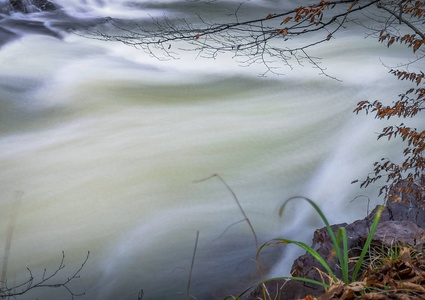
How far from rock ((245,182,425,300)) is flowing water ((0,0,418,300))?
103 cm

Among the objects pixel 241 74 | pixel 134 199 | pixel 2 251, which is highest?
pixel 241 74

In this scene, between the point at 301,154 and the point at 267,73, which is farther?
the point at 267,73

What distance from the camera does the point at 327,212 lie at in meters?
5.79

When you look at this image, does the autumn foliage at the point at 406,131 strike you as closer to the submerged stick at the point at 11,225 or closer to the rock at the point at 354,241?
the rock at the point at 354,241

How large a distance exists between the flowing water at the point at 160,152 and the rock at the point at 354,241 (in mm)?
1028

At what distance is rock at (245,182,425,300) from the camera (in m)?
2.79

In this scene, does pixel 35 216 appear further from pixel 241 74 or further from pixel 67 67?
pixel 241 74

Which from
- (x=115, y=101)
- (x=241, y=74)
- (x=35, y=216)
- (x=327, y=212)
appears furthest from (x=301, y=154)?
(x=35, y=216)

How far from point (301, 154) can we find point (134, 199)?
229cm

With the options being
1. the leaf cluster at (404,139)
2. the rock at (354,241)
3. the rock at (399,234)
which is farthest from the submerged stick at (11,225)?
the leaf cluster at (404,139)

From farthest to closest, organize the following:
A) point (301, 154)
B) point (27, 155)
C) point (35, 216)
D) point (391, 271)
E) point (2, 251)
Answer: point (301, 154), point (27, 155), point (35, 216), point (2, 251), point (391, 271)

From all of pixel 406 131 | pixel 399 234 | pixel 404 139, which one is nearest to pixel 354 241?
pixel 399 234

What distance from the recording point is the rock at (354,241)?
2.79 m

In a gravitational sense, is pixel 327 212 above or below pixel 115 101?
below
